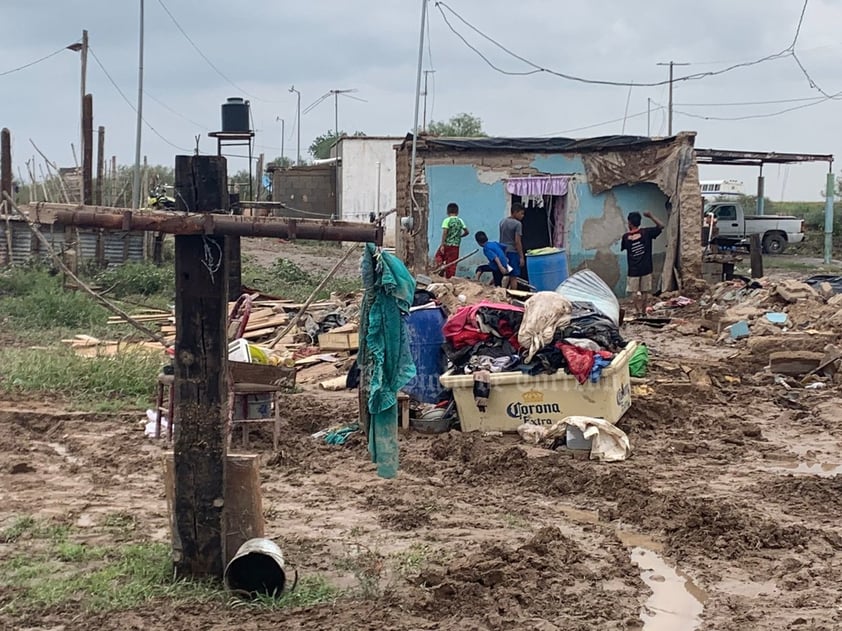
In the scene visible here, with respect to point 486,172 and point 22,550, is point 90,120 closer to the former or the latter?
point 486,172

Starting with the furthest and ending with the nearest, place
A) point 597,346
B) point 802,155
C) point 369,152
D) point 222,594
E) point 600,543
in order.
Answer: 1. point 369,152
2. point 802,155
3. point 597,346
4. point 600,543
5. point 222,594

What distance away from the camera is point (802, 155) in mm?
24609

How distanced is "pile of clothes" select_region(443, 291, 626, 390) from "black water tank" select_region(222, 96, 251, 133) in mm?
16025

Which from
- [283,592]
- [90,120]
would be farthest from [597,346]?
[90,120]

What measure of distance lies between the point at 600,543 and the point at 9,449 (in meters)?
4.63

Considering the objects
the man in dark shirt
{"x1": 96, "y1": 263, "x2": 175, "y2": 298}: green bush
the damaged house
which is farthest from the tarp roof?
{"x1": 96, "y1": 263, "x2": 175, "y2": 298}: green bush

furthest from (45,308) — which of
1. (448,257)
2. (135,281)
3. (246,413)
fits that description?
(246,413)

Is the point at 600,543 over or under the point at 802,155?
under

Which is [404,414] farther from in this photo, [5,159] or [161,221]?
[5,159]

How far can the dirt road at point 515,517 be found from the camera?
15.3 ft

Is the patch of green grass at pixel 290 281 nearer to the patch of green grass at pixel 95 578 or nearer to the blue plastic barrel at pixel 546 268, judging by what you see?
the blue plastic barrel at pixel 546 268

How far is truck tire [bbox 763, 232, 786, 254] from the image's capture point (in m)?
30.2

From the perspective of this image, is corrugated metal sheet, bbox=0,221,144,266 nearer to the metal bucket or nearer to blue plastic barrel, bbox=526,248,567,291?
blue plastic barrel, bbox=526,248,567,291

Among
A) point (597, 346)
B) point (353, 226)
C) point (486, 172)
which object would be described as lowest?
point (597, 346)
